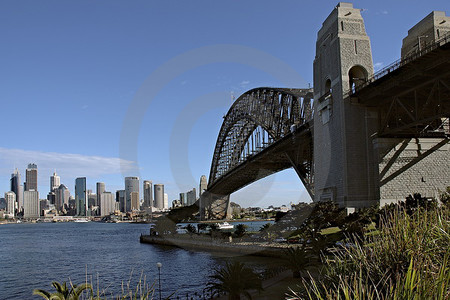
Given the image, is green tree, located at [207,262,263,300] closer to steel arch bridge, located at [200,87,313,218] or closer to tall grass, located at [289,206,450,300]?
tall grass, located at [289,206,450,300]

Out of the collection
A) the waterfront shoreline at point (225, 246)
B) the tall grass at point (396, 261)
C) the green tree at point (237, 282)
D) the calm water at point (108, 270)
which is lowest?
the calm water at point (108, 270)

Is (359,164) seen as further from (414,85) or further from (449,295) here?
(449,295)

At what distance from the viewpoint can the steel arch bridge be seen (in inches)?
2363

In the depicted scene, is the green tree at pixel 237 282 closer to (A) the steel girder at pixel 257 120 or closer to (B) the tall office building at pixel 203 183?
(A) the steel girder at pixel 257 120

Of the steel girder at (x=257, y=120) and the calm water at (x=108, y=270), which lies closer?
the calm water at (x=108, y=270)

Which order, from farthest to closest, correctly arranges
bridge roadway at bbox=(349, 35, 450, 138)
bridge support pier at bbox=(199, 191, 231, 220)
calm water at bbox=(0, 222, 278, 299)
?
bridge support pier at bbox=(199, 191, 231, 220) < calm water at bbox=(0, 222, 278, 299) < bridge roadway at bbox=(349, 35, 450, 138)

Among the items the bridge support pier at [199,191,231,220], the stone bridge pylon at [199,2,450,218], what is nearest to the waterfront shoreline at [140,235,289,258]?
the stone bridge pylon at [199,2,450,218]

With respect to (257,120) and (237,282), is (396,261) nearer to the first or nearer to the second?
(237,282)

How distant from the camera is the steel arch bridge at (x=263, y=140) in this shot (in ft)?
197

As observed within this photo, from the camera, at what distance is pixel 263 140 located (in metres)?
86.3

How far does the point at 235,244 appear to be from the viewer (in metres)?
49.0

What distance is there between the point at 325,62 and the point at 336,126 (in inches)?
279

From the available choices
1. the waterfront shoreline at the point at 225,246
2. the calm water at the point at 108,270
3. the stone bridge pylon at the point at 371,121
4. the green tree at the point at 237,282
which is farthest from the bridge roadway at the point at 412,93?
the green tree at the point at 237,282

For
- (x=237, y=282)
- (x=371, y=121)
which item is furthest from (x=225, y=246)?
(x=237, y=282)
